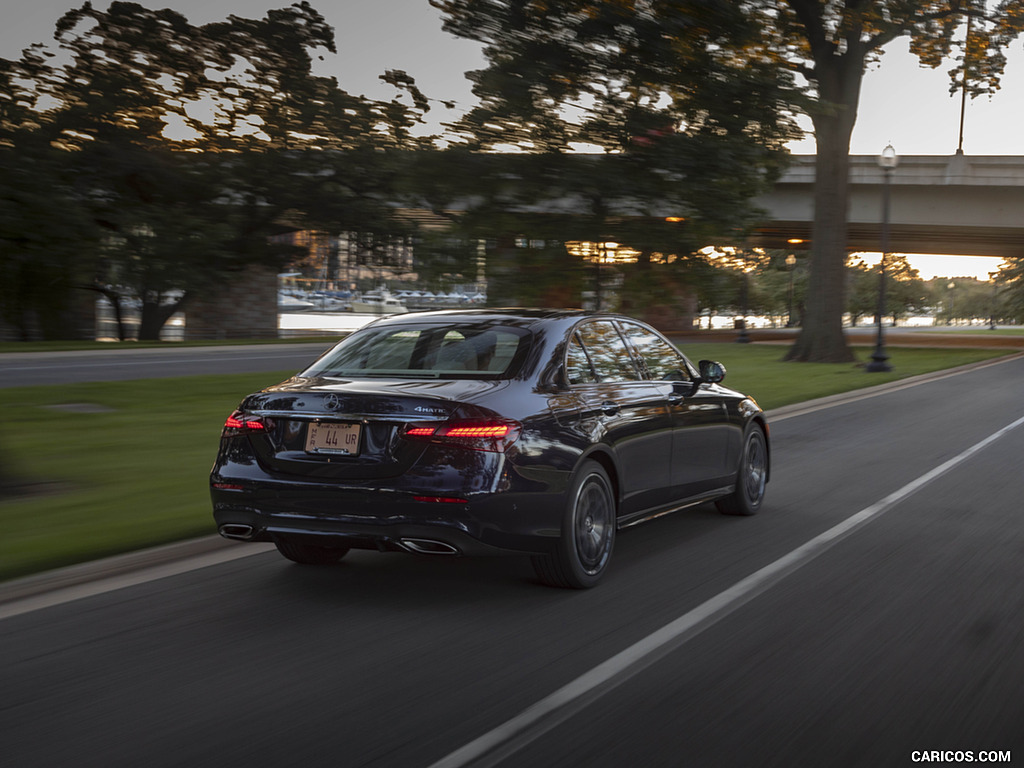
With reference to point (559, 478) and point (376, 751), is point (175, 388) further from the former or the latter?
point (376, 751)

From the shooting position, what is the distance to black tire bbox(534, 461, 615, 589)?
20.2 feet

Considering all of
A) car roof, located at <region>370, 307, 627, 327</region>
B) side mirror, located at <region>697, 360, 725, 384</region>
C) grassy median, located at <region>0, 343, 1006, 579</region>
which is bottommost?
grassy median, located at <region>0, 343, 1006, 579</region>

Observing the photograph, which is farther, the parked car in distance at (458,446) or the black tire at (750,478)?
the black tire at (750,478)

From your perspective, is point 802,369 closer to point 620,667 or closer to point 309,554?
point 309,554

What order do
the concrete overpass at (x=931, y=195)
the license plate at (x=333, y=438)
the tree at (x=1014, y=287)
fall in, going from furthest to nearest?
1. the tree at (x=1014, y=287)
2. the concrete overpass at (x=931, y=195)
3. the license plate at (x=333, y=438)

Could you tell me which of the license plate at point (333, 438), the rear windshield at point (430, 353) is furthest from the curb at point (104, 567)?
the license plate at point (333, 438)

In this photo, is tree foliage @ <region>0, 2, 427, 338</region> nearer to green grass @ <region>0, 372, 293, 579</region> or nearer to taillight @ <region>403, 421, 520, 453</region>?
green grass @ <region>0, 372, 293, 579</region>

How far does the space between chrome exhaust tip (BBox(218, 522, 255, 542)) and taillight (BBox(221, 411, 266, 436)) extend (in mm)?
485

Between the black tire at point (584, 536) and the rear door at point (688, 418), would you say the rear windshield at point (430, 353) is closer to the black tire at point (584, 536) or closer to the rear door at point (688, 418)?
the black tire at point (584, 536)

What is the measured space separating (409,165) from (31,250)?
15.5 metres

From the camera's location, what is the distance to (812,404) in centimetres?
2038

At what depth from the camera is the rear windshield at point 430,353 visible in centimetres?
636

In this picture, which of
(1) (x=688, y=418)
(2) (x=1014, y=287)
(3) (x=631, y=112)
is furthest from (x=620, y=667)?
(2) (x=1014, y=287)

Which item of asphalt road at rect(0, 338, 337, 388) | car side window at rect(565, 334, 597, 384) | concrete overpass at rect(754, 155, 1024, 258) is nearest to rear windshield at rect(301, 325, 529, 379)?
car side window at rect(565, 334, 597, 384)
